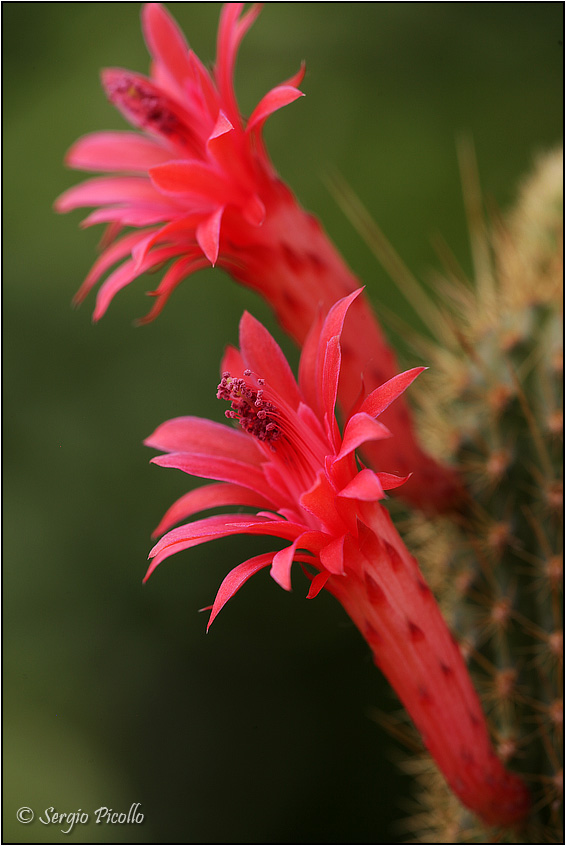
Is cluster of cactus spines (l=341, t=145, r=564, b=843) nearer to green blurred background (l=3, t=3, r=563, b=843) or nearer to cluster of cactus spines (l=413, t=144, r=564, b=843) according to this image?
cluster of cactus spines (l=413, t=144, r=564, b=843)

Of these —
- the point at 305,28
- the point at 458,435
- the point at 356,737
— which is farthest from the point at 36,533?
the point at 305,28

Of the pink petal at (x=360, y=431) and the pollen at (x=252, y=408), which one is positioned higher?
the pollen at (x=252, y=408)

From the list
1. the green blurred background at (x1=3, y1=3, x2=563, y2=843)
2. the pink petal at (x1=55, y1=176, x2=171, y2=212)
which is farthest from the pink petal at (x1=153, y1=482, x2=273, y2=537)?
the green blurred background at (x1=3, y1=3, x2=563, y2=843)

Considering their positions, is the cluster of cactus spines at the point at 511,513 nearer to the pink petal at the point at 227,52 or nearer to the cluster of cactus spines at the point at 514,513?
the cluster of cactus spines at the point at 514,513

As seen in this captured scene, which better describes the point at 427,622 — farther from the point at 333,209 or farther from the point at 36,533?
the point at 333,209

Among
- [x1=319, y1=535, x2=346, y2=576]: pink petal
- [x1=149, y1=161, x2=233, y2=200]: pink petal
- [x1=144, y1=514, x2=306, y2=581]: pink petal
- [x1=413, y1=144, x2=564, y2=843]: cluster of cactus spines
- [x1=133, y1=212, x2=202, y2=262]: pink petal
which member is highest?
[x1=149, y1=161, x2=233, y2=200]: pink petal

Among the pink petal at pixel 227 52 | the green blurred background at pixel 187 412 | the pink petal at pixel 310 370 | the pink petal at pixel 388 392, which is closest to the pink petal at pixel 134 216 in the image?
the pink petal at pixel 227 52

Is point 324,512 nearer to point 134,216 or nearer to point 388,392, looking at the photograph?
point 388,392
